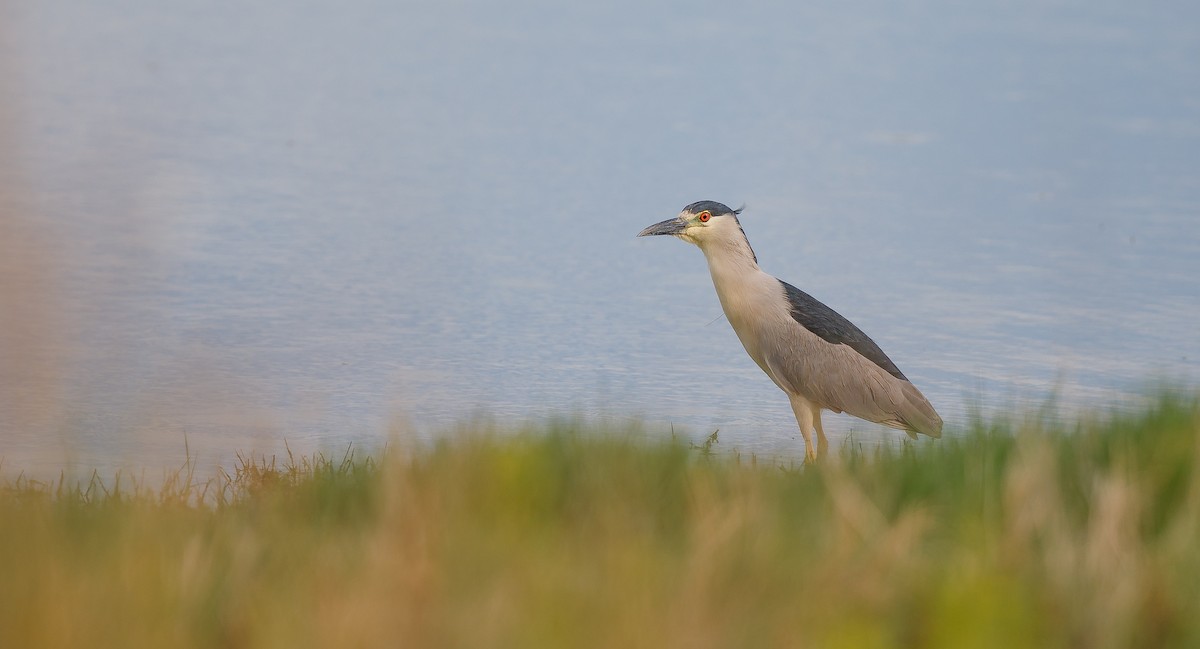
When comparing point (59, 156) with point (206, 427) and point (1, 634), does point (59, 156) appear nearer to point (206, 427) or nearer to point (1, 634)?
point (206, 427)

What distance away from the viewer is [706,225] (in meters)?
6.78

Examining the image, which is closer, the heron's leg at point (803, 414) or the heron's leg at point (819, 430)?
the heron's leg at point (819, 430)

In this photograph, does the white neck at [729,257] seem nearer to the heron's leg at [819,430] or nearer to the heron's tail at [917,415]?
the heron's leg at [819,430]

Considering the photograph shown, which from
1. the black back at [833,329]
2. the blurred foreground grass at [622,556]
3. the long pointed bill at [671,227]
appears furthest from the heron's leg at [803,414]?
the blurred foreground grass at [622,556]

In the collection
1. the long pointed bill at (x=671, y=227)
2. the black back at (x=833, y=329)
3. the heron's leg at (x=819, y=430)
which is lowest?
the heron's leg at (x=819, y=430)

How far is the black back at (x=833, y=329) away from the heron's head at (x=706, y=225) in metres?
0.38

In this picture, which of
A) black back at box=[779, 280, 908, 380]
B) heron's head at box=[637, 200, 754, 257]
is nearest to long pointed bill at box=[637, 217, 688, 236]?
heron's head at box=[637, 200, 754, 257]

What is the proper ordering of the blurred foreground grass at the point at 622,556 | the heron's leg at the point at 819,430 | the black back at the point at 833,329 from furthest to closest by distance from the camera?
1. the black back at the point at 833,329
2. the heron's leg at the point at 819,430
3. the blurred foreground grass at the point at 622,556

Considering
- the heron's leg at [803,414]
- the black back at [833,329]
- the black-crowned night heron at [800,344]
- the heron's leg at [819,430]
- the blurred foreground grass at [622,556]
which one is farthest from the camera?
the black back at [833,329]

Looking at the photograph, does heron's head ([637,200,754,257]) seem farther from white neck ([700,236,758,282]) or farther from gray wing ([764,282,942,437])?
gray wing ([764,282,942,437])

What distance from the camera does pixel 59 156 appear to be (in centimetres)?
934

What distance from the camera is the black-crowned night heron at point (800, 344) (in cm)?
662

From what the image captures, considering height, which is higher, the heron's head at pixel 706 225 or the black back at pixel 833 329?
the heron's head at pixel 706 225

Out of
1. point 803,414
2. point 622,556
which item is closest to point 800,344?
point 803,414
